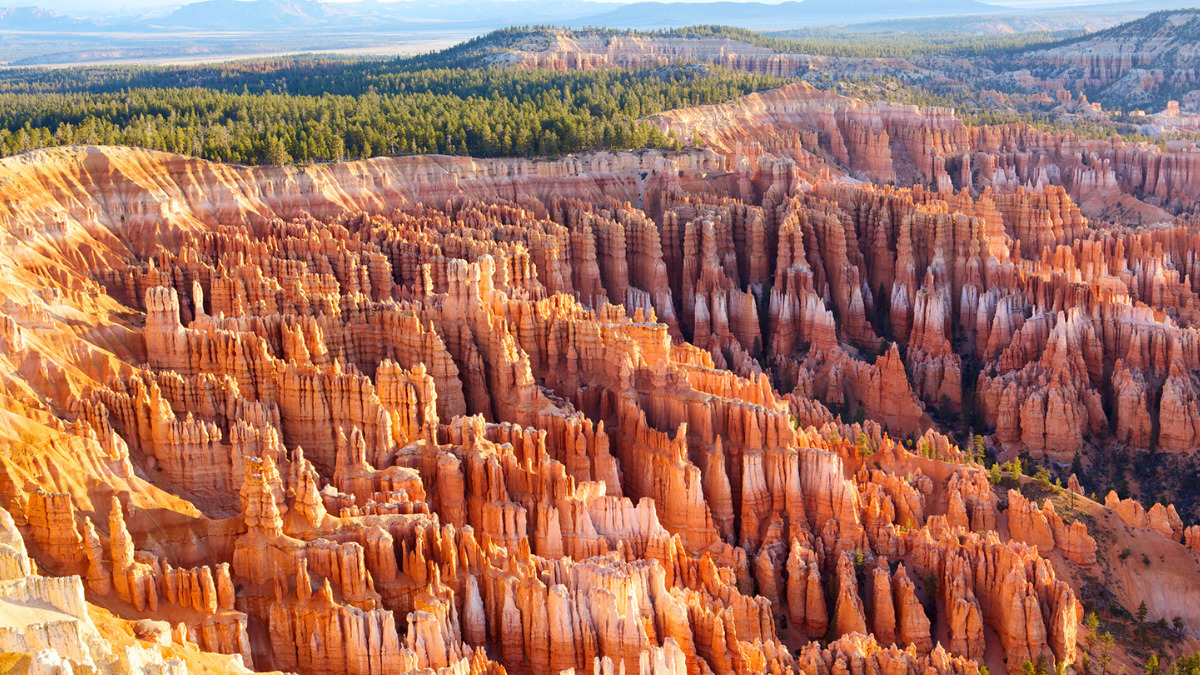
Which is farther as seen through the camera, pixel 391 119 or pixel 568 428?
pixel 391 119

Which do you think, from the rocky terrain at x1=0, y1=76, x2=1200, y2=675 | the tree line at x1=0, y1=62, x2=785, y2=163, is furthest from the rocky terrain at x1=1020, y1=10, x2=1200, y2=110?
the rocky terrain at x1=0, y1=76, x2=1200, y2=675

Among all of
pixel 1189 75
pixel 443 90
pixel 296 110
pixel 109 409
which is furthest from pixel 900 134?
pixel 109 409

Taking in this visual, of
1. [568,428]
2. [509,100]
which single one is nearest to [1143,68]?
[509,100]

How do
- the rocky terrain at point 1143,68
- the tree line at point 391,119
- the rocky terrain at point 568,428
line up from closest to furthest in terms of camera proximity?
the rocky terrain at point 568,428 < the tree line at point 391,119 < the rocky terrain at point 1143,68

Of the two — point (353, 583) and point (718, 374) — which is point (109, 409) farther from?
point (718, 374)

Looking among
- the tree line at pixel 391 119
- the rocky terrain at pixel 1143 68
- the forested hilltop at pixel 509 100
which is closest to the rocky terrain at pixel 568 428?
the tree line at pixel 391 119

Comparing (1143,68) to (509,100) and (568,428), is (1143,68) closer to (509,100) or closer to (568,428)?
(509,100)

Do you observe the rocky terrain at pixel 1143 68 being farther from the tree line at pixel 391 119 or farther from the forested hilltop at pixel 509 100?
the tree line at pixel 391 119

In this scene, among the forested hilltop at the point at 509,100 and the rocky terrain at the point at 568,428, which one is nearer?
the rocky terrain at the point at 568,428
